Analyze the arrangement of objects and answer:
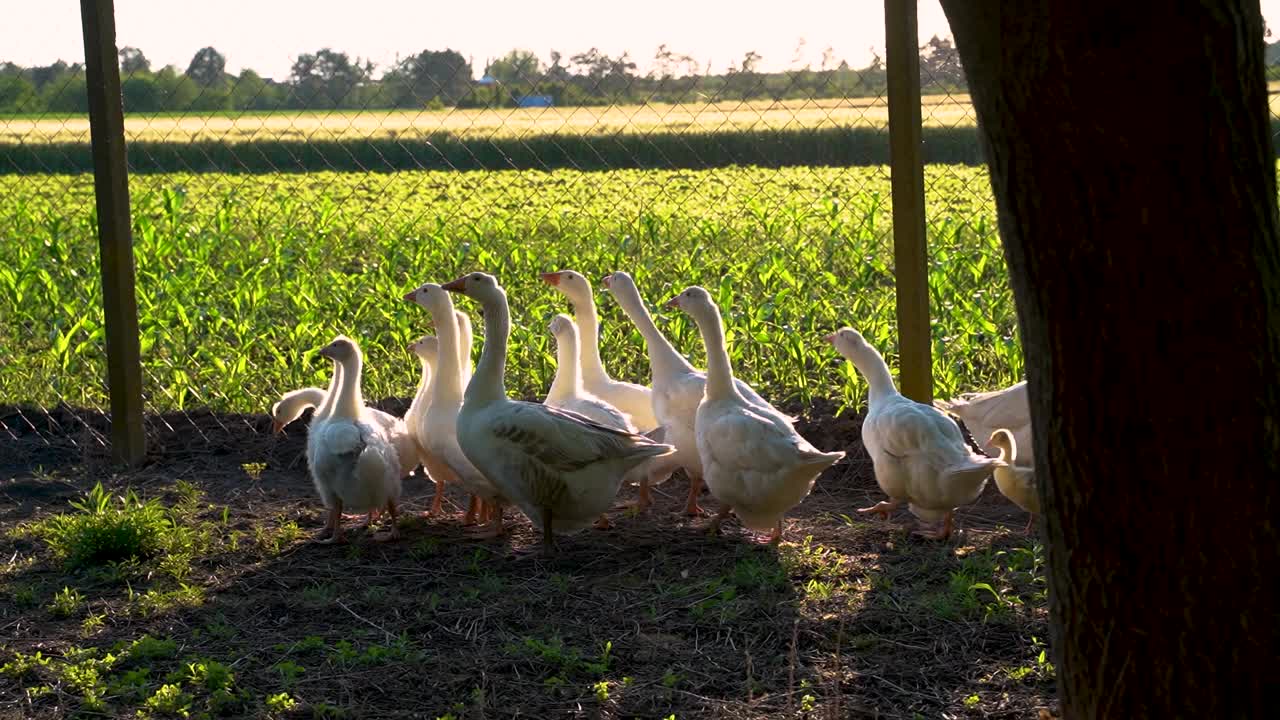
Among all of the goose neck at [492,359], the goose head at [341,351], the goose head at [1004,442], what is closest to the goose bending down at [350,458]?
the goose head at [341,351]

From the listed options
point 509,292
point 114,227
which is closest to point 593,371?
point 114,227

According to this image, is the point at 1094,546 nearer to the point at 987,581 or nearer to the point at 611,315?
the point at 987,581

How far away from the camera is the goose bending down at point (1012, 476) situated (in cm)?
518

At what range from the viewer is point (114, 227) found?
261 inches

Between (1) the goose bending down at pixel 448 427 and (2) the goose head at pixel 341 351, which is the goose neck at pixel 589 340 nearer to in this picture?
(1) the goose bending down at pixel 448 427

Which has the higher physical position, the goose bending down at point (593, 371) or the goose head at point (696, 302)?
the goose head at point (696, 302)

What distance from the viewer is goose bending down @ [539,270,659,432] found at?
656 cm

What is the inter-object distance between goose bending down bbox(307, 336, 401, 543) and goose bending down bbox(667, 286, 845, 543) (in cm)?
142

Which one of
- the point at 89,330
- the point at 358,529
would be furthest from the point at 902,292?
the point at 89,330

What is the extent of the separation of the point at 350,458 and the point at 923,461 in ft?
8.10

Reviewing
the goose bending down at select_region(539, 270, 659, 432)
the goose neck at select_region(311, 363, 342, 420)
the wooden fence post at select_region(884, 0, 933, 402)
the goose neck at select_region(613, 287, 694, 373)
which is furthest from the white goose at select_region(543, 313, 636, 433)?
the wooden fence post at select_region(884, 0, 933, 402)

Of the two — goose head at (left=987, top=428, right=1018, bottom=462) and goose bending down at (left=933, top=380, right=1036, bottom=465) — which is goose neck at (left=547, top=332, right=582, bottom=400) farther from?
goose head at (left=987, top=428, right=1018, bottom=462)

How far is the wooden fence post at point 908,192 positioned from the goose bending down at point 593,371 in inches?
52.5

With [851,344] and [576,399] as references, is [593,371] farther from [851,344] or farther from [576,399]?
[851,344]
